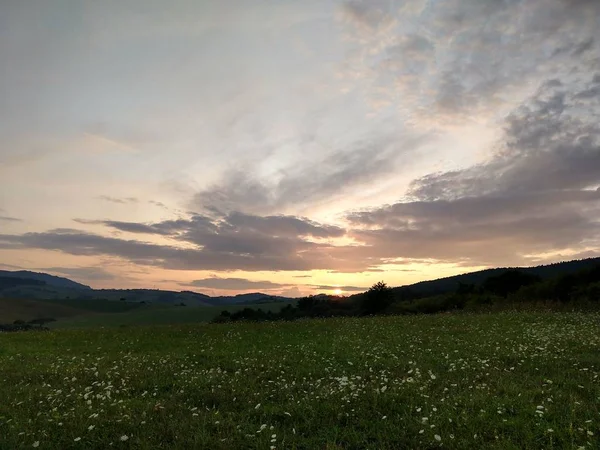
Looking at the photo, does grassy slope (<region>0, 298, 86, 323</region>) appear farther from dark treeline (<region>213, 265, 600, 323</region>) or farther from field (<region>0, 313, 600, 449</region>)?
field (<region>0, 313, 600, 449</region>)

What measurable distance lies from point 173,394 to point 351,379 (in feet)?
18.1

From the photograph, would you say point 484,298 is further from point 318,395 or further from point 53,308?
point 53,308

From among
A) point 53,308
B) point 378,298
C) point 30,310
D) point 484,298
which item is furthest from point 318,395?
point 53,308

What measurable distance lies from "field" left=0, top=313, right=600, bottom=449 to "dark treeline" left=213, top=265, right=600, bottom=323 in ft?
84.8

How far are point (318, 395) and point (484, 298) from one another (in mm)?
46702

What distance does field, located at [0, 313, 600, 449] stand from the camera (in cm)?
826

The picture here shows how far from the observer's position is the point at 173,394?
12.3 metres

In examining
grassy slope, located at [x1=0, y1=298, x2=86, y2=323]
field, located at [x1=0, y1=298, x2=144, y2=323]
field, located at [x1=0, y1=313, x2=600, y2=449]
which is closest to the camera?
field, located at [x1=0, y1=313, x2=600, y2=449]

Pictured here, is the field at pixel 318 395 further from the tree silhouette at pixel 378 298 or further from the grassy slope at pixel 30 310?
the grassy slope at pixel 30 310

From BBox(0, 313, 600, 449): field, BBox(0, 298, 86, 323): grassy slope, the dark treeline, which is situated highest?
the dark treeline

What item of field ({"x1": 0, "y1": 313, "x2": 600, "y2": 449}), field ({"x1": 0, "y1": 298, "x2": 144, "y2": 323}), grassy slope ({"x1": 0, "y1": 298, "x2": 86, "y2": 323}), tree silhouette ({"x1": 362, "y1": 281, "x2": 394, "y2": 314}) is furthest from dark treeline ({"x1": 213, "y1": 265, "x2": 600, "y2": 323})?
field ({"x1": 0, "y1": 298, "x2": 144, "y2": 323})

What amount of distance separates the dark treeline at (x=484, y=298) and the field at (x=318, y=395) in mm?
25838

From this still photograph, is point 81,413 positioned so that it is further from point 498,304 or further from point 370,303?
point 370,303

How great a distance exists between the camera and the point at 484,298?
51531 millimetres
